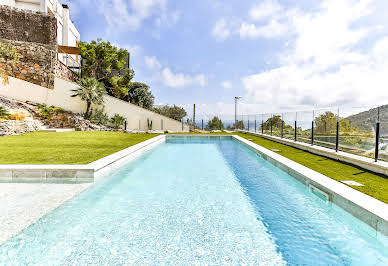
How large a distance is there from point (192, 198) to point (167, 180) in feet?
3.73

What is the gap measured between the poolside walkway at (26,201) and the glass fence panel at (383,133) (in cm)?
629

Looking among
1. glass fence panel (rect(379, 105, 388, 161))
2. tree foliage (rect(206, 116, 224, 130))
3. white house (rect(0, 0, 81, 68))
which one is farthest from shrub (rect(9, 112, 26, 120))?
glass fence panel (rect(379, 105, 388, 161))

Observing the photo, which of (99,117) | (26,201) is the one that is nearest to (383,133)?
(26,201)

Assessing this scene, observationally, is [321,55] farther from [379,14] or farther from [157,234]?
[157,234]

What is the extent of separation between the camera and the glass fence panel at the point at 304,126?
7.47 meters

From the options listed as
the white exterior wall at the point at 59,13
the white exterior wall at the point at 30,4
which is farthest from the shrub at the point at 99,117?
the white exterior wall at the point at 30,4

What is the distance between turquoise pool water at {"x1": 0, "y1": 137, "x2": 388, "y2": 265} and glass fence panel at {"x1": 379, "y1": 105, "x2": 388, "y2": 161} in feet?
8.08

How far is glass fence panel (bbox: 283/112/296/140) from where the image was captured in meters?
8.80

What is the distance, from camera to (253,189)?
3.63 m

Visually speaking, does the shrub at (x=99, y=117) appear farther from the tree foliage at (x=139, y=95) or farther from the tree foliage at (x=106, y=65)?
the tree foliage at (x=139, y=95)

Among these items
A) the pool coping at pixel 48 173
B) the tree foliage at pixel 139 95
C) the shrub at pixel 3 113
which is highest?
the tree foliage at pixel 139 95

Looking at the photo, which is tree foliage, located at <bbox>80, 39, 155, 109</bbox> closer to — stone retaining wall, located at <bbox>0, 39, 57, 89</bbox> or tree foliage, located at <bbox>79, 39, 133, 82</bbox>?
tree foliage, located at <bbox>79, 39, 133, 82</bbox>

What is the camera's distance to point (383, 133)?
4.47 m

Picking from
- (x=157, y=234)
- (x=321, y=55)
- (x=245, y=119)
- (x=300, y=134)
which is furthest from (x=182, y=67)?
(x=157, y=234)
